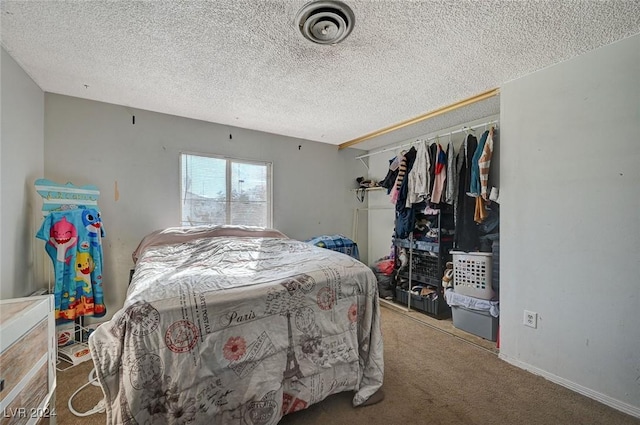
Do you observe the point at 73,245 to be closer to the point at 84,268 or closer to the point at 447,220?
the point at 84,268

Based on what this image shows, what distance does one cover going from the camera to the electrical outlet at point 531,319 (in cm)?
198

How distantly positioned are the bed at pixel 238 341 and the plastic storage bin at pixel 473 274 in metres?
1.41

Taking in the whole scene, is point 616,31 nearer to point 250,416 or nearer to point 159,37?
point 159,37

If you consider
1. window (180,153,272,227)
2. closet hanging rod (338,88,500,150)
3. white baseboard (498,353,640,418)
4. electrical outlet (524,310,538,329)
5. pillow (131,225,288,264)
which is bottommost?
white baseboard (498,353,640,418)

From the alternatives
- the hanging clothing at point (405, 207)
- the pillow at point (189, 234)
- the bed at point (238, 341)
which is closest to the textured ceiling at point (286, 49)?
the hanging clothing at point (405, 207)

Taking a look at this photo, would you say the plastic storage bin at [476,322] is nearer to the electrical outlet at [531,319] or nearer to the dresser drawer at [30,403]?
the electrical outlet at [531,319]

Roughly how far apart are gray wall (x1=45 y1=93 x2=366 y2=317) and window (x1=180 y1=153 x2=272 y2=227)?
10 centimetres

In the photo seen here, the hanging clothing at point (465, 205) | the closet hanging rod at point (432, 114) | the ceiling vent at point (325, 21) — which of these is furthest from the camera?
the hanging clothing at point (465, 205)

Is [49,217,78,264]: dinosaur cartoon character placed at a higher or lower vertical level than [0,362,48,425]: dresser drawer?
higher

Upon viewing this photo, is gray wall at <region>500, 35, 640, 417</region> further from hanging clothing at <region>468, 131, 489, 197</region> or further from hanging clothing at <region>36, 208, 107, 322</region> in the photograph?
hanging clothing at <region>36, 208, 107, 322</region>

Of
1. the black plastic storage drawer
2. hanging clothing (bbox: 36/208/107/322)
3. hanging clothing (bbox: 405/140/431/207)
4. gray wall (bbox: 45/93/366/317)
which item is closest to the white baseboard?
the black plastic storage drawer

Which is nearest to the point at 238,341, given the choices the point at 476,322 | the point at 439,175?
the point at 476,322

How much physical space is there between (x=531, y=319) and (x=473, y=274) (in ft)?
2.17

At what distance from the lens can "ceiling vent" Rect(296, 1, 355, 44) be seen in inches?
54.4
